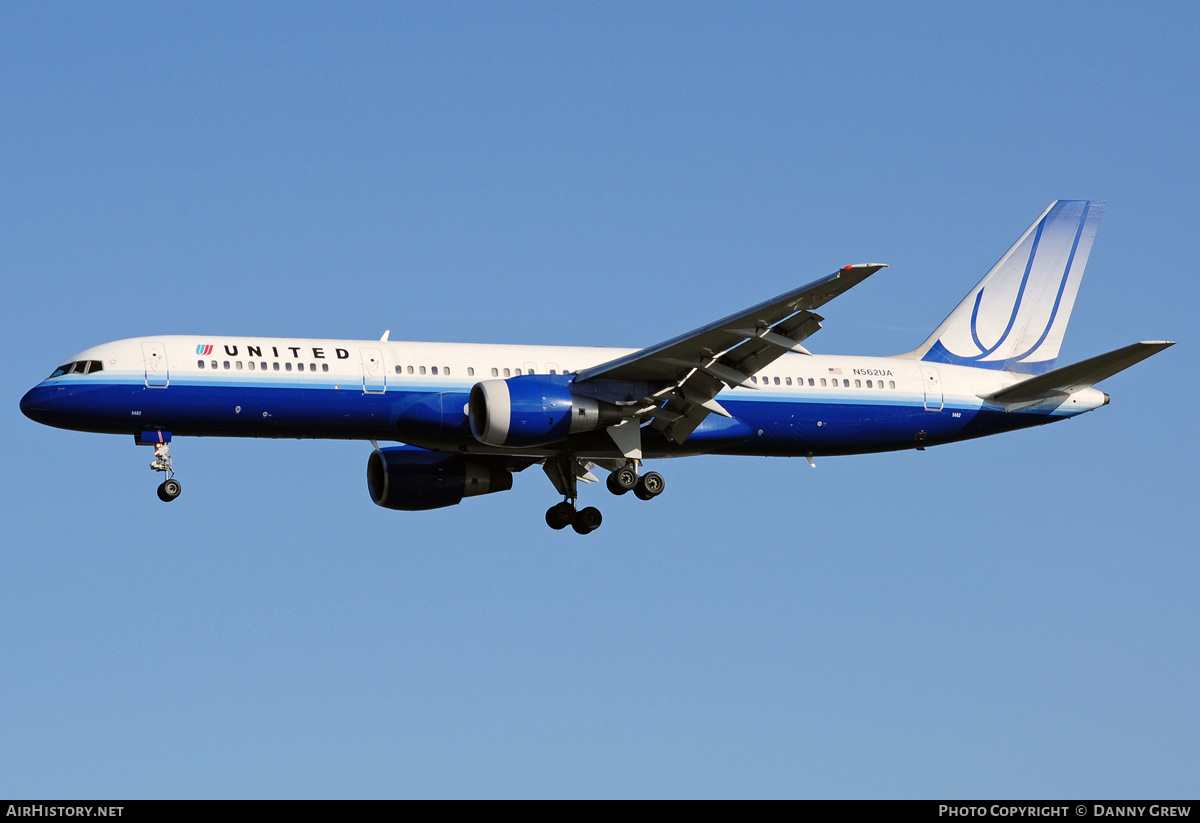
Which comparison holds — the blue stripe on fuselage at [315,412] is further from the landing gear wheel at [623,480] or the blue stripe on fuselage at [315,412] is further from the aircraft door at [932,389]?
the aircraft door at [932,389]

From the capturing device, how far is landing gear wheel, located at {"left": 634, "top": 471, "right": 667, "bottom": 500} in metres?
42.2

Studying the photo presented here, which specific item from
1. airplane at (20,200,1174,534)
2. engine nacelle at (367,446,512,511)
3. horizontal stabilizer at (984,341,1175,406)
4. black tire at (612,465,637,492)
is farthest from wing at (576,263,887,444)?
horizontal stabilizer at (984,341,1175,406)

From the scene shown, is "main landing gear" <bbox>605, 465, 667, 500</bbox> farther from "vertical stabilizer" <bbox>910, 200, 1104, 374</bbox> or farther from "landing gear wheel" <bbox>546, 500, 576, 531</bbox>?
"vertical stabilizer" <bbox>910, 200, 1104, 374</bbox>

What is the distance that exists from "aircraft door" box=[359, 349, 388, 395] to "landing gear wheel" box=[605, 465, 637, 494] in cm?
624

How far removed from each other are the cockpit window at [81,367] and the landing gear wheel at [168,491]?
126 inches

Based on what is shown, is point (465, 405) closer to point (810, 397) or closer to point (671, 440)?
point (671, 440)

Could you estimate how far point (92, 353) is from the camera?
131 feet

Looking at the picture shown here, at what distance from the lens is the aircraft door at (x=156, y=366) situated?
3925cm

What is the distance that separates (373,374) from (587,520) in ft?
25.5

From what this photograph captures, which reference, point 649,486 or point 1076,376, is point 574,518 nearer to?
point 649,486

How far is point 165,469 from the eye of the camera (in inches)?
1574

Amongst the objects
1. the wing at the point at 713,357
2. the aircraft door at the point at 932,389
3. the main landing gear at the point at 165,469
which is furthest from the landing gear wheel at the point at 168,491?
the aircraft door at the point at 932,389
